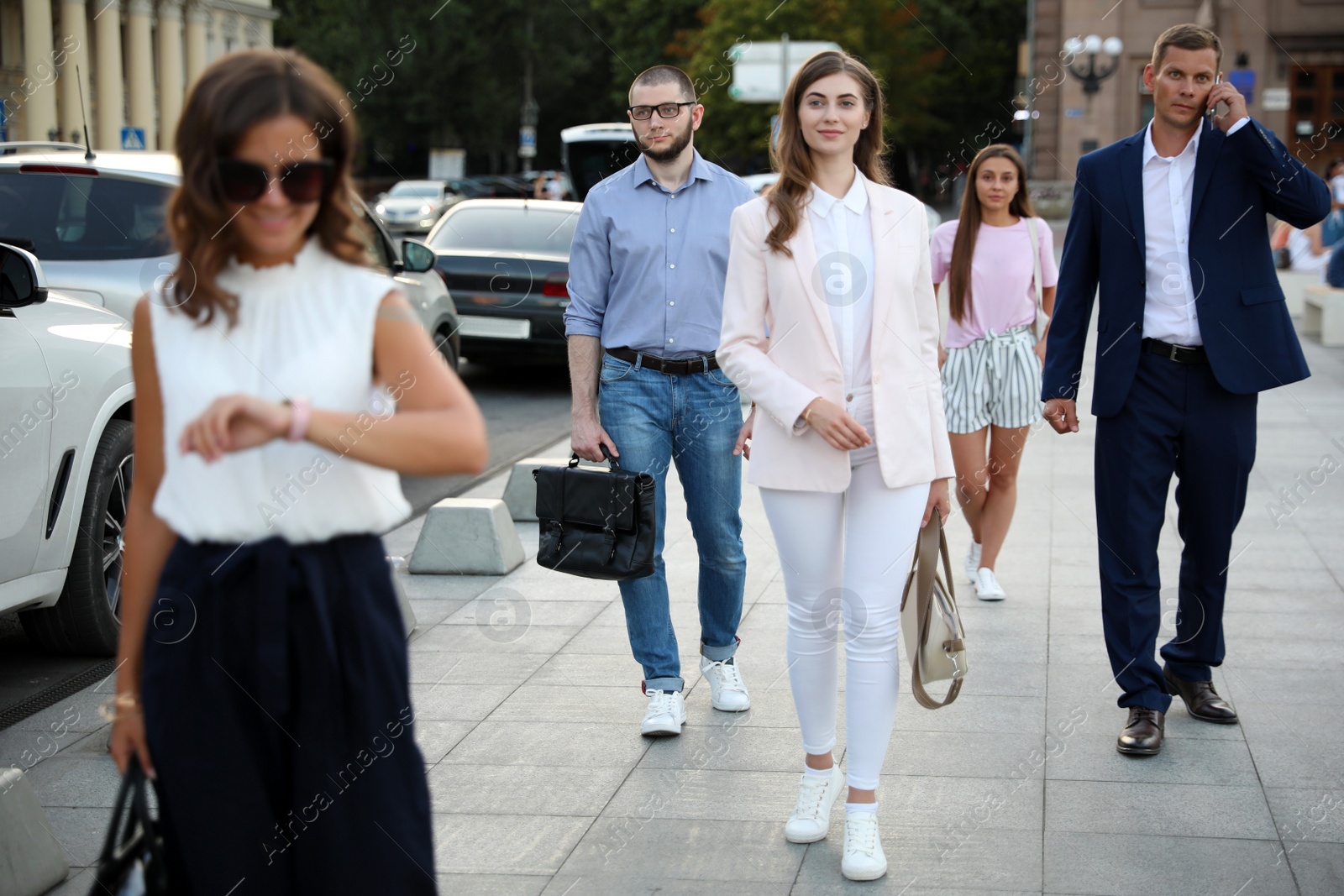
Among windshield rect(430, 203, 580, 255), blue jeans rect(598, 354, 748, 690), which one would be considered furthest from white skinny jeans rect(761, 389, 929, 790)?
windshield rect(430, 203, 580, 255)

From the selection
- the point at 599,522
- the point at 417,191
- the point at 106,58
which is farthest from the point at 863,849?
the point at 106,58

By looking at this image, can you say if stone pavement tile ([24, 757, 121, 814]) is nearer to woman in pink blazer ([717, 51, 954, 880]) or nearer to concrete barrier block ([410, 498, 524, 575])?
woman in pink blazer ([717, 51, 954, 880])

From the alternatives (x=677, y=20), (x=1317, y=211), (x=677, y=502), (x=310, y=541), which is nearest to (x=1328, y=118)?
(x=677, y=20)

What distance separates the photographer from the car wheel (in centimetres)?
512

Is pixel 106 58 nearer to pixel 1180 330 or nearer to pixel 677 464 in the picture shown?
pixel 677 464

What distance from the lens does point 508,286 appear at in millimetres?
13102

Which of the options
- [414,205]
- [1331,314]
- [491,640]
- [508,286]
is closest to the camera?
[491,640]

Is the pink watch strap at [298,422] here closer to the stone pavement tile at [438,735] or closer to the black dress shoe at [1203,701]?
the stone pavement tile at [438,735]

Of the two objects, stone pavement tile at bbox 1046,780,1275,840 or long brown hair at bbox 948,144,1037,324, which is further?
long brown hair at bbox 948,144,1037,324

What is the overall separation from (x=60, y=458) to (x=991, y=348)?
3.67 m

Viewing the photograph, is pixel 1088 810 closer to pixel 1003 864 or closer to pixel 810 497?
pixel 1003 864

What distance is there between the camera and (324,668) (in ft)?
6.73

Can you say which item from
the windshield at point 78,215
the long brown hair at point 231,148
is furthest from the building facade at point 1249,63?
the long brown hair at point 231,148

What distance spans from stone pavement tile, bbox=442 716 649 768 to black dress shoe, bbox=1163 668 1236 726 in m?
1.70
